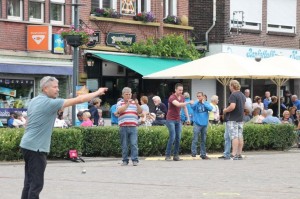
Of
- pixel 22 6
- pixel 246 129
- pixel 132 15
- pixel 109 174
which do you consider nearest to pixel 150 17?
pixel 132 15

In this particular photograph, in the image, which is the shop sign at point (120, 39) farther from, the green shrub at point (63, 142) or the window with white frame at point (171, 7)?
the green shrub at point (63, 142)

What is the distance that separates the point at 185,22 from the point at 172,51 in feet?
6.64

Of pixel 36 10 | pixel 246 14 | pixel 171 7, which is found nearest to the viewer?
pixel 36 10

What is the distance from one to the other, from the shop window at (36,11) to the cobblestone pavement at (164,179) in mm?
9280

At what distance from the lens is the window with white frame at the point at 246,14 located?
122ft

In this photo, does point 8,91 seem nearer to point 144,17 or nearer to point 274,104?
point 144,17

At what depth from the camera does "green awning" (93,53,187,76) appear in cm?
3128

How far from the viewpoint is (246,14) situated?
3784 cm

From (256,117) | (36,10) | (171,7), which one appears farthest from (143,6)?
(256,117)

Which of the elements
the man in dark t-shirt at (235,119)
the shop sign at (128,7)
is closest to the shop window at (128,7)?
the shop sign at (128,7)

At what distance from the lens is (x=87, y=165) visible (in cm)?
1980

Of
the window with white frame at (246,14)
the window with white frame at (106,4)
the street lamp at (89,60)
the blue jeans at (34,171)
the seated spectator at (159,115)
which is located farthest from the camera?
the window with white frame at (246,14)

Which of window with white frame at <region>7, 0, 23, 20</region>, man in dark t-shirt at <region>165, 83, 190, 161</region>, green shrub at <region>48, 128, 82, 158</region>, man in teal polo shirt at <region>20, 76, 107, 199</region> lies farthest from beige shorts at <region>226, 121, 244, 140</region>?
man in teal polo shirt at <region>20, 76, 107, 199</region>

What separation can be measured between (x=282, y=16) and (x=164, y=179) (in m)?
25.0
